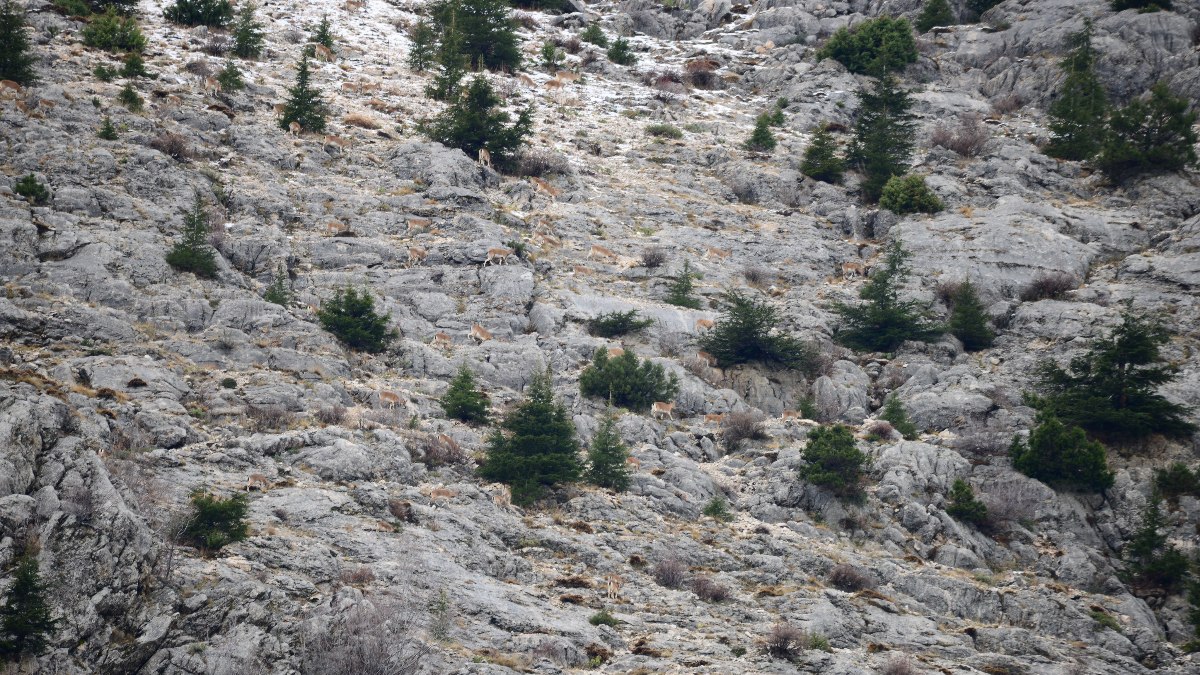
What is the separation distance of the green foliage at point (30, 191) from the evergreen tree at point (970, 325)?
96.8ft

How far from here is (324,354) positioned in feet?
85.0

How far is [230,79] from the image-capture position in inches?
1479

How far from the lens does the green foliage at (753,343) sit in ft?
100

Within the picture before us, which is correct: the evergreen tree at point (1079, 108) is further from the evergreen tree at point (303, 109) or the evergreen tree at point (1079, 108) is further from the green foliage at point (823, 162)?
the evergreen tree at point (303, 109)

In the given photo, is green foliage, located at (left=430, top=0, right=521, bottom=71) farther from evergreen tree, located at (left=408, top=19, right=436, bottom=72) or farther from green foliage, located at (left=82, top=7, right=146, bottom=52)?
green foliage, located at (left=82, top=7, right=146, bottom=52)

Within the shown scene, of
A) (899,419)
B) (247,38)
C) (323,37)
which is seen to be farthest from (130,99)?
(899,419)

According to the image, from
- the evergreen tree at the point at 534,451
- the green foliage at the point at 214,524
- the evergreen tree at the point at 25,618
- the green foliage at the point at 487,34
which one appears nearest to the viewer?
the evergreen tree at the point at 25,618

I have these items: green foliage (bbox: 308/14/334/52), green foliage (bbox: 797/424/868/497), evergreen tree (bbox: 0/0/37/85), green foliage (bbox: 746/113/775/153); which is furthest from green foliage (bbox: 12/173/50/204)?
green foliage (bbox: 746/113/775/153)

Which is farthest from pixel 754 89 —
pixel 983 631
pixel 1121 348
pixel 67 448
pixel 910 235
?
pixel 67 448

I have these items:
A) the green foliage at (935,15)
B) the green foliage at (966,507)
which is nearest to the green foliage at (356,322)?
the green foliage at (966,507)

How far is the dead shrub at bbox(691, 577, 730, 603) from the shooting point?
19797 mm

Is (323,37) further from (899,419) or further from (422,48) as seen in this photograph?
(899,419)

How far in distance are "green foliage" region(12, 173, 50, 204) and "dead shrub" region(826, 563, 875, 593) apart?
24.7 meters

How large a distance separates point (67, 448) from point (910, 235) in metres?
32.0
